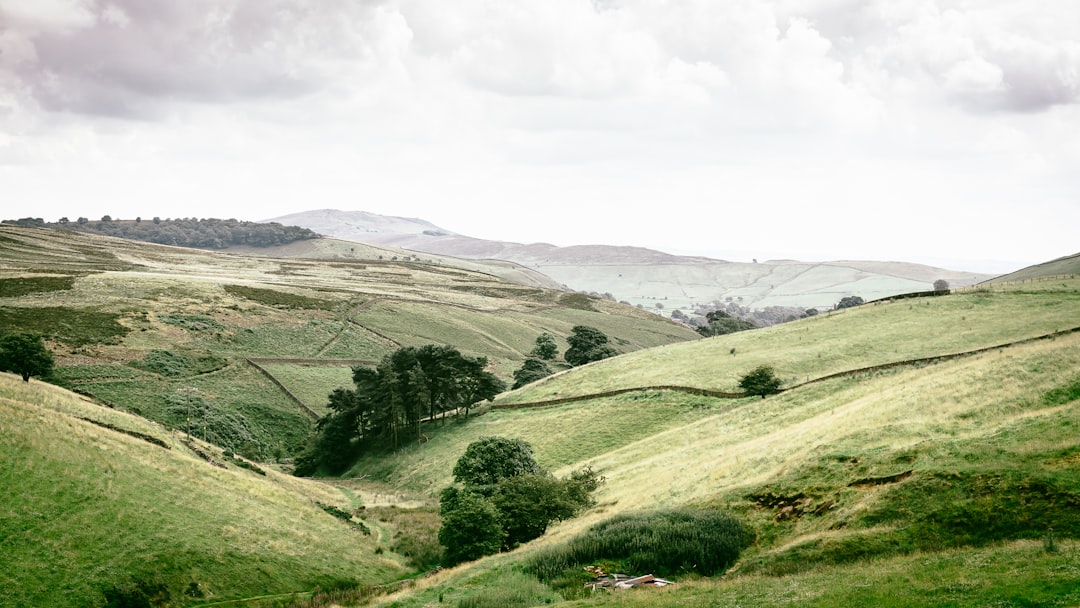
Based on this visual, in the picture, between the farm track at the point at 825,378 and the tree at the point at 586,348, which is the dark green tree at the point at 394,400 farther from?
the tree at the point at 586,348

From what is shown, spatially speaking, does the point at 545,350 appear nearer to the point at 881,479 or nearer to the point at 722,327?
the point at 722,327

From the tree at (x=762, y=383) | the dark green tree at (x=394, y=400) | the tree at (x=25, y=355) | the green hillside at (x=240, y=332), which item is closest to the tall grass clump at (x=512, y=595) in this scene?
the tree at (x=762, y=383)

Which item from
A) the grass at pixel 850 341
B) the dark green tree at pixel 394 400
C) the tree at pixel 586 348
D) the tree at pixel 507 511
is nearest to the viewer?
the tree at pixel 507 511

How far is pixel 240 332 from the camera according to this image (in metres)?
107

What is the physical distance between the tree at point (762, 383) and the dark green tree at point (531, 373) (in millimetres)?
43629

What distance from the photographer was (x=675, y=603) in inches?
766

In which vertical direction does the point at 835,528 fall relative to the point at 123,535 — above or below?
above

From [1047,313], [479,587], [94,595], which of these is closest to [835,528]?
[479,587]

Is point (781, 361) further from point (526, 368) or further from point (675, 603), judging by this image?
point (675, 603)

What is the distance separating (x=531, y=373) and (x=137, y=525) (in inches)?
2789

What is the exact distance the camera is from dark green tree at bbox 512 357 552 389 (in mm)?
100500

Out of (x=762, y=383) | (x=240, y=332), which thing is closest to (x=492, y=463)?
(x=762, y=383)

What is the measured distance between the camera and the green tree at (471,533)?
35.5 m

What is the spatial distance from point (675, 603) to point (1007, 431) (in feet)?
53.7
